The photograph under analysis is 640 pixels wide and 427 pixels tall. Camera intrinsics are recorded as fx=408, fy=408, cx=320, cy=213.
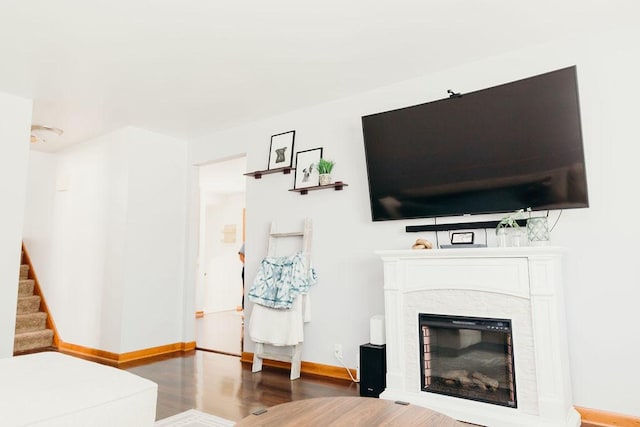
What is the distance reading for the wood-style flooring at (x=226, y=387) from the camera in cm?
283

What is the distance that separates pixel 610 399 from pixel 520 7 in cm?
238

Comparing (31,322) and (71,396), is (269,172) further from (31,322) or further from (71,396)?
(31,322)

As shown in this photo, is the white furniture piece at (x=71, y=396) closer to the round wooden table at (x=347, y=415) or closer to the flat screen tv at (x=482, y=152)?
the round wooden table at (x=347, y=415)

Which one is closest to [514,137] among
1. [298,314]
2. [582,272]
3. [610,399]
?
[582,272]

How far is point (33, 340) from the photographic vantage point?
15.5 feet

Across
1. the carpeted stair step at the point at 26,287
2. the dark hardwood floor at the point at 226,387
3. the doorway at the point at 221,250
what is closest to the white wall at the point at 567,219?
the dark hardwood floor at the point at 226,387

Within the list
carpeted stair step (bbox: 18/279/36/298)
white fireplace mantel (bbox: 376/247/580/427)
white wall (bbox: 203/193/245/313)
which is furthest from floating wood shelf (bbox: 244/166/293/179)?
white wall (bbox: 203/193/245/313)

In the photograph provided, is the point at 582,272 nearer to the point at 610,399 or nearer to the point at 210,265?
the point at 610,399

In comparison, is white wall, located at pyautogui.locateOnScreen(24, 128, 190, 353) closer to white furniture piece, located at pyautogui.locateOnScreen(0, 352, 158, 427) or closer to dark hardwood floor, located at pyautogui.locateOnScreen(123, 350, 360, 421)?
dark hardwood floor, located at pyautogui.locateOnScreen(123, 350, 360, 421)

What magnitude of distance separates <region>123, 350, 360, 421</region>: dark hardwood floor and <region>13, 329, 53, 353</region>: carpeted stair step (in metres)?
1.63

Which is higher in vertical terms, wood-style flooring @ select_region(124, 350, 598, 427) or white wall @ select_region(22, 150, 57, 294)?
white wall @ select_region(22, 150, 57, 294)

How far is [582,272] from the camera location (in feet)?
8.41


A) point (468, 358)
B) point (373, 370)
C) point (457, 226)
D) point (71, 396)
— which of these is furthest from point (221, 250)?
point (71, 396)

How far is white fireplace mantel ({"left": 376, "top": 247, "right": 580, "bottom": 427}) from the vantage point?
7.59 ft
